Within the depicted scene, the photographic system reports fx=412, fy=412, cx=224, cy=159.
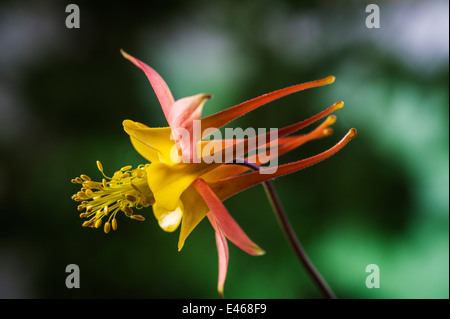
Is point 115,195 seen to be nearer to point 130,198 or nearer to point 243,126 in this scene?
point 130,198

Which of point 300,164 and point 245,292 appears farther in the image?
point 245,292

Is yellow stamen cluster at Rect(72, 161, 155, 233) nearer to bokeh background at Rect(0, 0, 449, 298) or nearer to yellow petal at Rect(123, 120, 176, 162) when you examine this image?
yellow petal at Rect(123, 120, 176, 162)

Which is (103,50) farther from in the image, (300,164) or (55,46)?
(300,164)

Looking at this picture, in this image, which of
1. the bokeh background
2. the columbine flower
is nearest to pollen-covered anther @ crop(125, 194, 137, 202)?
the columbine flower

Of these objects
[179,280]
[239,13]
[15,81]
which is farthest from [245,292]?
[15,81]

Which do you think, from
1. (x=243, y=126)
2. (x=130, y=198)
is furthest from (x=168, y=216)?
(x=243, y=126)
